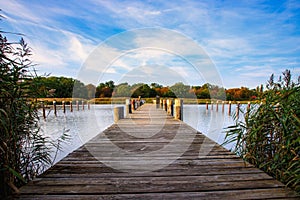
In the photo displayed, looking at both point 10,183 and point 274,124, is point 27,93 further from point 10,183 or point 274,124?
point 274,124

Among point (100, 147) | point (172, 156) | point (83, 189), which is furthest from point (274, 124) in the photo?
point (100, 147)

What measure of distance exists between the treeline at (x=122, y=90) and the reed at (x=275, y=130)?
37cm

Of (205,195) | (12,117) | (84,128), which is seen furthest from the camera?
(84,128)

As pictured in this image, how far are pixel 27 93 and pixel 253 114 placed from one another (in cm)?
278

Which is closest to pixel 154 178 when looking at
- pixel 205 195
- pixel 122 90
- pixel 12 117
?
pixel 205 195

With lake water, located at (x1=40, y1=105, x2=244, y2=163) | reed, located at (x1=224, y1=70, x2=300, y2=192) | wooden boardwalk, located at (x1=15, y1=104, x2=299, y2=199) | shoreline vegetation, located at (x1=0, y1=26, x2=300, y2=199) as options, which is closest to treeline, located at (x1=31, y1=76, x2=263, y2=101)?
shoreline vegetation, located at (x1=0, y1=26, x2=300, y2=199)

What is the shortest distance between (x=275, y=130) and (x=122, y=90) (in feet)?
56.4

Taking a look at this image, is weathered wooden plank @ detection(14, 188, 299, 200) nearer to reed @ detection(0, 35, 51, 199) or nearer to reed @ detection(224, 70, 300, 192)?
reed @ detection(0, 35, 51, 199)

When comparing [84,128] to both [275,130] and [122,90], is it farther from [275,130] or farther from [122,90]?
[122,90]

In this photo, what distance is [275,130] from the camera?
Answer: 2.38 m

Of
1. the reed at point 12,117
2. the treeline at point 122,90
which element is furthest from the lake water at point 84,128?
the reed at point 12,117

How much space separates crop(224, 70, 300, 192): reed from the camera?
2020 millimetres

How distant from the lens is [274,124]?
2373mm

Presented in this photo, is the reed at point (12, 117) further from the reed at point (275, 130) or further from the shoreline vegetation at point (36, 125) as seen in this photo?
the reed at point (275, 130)
